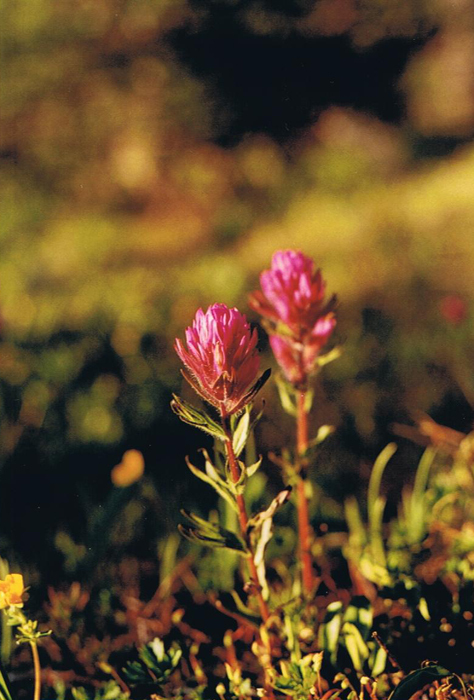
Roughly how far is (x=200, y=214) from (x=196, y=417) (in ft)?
10.5

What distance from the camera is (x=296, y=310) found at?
1.13 metres

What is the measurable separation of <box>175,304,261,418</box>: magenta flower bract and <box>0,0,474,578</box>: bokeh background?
0.78 meters

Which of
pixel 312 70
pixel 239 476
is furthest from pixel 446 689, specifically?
pixel 312 70

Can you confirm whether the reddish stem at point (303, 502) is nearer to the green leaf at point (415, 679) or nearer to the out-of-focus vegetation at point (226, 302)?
the out-of-focus vegetation at point (226, 302)

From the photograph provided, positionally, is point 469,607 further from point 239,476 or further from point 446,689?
point 239,476

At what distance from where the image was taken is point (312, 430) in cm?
209

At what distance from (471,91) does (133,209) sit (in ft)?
7.55

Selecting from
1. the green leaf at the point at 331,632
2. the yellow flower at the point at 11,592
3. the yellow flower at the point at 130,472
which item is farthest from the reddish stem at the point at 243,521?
the yellow flower at the point at 130,472

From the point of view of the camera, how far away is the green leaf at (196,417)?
0.92 metres

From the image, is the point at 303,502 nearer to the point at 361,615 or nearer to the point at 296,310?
the point at 361,615

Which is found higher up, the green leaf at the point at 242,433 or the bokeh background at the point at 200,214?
the bokeh background at the point at 200,214

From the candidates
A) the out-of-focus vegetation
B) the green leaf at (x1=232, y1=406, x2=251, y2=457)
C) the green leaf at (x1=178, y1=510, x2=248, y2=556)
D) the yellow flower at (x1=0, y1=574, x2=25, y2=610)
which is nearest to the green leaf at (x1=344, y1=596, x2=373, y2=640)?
the out-of-focus vegetation

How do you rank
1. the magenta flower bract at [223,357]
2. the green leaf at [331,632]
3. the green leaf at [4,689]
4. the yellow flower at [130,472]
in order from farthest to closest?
the yellow flower at [130,472] < the green leaf at [331,632] < the green leaf at [4,689] < the magenta flower bract at [223,357]

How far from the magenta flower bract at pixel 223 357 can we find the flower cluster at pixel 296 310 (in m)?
0.19
